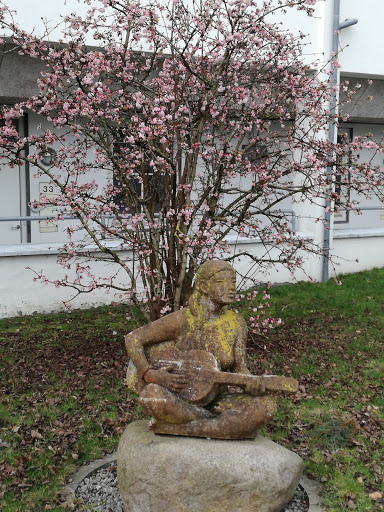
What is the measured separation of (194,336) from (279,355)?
4.21 meters

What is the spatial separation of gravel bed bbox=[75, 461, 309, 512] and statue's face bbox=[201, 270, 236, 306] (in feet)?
5.61

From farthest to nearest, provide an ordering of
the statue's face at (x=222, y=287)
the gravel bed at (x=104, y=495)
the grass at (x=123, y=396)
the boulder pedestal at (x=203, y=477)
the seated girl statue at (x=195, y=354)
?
1. the grass at (x=123, y=396)
2. the gravel bed at (x=104, y=495)
3. the statue's face at (x=222, y=287)
4. the seated girl statue at (x=195, y=354)
5. the boulder pedestal at (x=203, y=477)

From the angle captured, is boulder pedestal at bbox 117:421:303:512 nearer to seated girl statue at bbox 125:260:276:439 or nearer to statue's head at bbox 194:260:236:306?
seated girl statue at bbox 125:260:276:439

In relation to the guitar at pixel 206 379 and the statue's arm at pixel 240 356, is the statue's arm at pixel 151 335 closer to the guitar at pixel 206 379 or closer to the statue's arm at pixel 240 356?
the guitar at pixel 206 379

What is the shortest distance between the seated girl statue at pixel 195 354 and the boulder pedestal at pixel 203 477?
0.13 m

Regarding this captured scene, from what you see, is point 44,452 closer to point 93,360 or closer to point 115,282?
point 93,360

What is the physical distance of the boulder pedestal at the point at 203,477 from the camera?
4355 millimetres

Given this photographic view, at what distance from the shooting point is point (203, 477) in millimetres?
4344

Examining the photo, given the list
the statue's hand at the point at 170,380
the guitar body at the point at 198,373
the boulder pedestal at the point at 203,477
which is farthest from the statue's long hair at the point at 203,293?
the boulder pedestal at the point at 203,477

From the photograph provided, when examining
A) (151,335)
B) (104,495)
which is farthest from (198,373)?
(104,495)

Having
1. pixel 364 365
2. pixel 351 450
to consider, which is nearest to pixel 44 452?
pixel 351 450

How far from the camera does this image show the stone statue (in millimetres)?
4527

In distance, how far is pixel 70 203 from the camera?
8000 mm

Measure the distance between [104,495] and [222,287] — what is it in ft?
6.68
